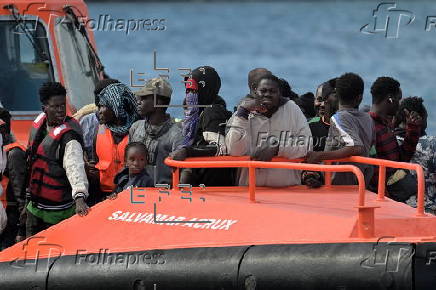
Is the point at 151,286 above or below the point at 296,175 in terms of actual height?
below

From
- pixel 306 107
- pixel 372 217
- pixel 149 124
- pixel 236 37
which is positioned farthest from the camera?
pixel 236 37

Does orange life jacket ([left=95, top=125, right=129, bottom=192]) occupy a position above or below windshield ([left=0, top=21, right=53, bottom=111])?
below

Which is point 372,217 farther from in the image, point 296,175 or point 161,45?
point 161,45

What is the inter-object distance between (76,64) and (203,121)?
11.1ft

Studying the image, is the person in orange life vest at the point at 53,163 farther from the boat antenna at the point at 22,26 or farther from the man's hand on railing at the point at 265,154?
the boat antenna at the point at 22,26

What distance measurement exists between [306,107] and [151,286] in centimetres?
382

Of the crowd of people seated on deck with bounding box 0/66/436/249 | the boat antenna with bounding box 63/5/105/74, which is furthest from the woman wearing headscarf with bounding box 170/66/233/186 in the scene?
the boat antenna with bounding box 63/5/105/74

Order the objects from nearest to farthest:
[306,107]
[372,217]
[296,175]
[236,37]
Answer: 1. [372,217]
2. [296,175]
3. [306,107]
4. [236,37]

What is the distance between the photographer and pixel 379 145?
9.34m

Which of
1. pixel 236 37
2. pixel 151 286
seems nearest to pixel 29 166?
pixel 151 286

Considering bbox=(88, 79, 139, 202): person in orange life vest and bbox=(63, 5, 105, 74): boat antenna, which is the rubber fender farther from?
bbox=(63, 5, 105, 74): boat antenna

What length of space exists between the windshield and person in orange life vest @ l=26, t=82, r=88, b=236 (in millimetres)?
2161

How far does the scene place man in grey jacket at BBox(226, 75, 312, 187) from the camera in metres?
8.12

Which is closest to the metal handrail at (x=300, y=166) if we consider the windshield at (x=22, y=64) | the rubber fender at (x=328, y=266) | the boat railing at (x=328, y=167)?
the boat railing at (x=328, y=167)
